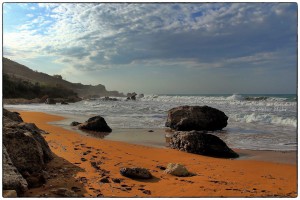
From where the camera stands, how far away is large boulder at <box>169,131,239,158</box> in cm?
742

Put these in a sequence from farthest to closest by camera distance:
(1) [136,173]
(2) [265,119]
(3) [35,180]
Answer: (2) [265,119], (1) [136,173], (3) [35,180]

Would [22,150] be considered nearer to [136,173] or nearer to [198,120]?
[136,173]

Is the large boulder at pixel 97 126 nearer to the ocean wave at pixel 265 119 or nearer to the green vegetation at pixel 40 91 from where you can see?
the ocean wave at pixel 265 119

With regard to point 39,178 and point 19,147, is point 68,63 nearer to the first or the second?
point 19,147

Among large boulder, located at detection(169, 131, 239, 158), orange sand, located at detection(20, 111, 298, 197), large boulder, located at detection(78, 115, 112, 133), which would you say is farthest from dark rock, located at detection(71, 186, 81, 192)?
large boulder, located at detection(78, 115, 112, 133)

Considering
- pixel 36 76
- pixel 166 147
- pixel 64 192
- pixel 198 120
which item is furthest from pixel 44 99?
pixel 64 192

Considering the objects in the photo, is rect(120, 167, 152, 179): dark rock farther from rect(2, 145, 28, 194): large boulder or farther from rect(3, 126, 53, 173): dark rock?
rect(2, 145, 28, 194): large boulder

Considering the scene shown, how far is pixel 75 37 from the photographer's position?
21.0 ft

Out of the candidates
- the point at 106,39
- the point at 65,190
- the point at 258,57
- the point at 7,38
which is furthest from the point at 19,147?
the point at 258,57

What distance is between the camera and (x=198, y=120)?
12008 millimetres

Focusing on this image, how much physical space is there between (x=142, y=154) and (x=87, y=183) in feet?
9.04

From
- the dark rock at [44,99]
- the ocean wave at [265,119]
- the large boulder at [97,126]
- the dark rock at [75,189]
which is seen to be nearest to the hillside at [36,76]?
the large boulder at [97,126]

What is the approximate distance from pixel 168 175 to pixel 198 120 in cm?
690

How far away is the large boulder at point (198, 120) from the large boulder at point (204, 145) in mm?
3967
